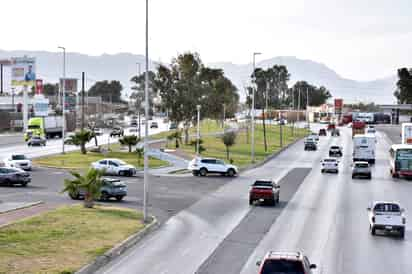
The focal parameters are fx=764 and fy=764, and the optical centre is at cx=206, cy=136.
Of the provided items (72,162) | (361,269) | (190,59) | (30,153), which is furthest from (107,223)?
(190,59)

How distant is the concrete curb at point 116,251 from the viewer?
22.8m

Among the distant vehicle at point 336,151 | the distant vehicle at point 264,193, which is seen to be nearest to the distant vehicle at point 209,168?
the distant vehicle at point 264,193

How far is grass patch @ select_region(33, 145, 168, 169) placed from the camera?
65750 millimetres

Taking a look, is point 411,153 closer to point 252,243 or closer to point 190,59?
point 252,243

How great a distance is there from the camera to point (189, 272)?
2291cm

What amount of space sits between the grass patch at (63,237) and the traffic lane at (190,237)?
1112mm

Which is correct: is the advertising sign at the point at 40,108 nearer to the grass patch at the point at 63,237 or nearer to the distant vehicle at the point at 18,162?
the distant vehicle at the point at 18,162

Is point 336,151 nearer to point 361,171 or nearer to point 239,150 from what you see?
point 239,150

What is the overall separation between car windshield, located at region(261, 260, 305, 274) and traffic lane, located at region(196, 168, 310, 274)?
5628 mm

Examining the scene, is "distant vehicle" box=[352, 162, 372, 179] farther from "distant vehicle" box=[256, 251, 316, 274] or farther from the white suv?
"distant vehicle" box=[256, 251, 316, 274]

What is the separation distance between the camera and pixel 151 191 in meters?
48.3

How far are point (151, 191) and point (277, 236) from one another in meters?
18.9

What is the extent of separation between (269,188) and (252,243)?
13.1m

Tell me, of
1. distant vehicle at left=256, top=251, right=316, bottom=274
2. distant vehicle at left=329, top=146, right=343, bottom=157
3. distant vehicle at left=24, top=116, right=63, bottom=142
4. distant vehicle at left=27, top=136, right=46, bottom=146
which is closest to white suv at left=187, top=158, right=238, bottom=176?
distant vehicle at left=329, top=146, right=343, bottom=157
